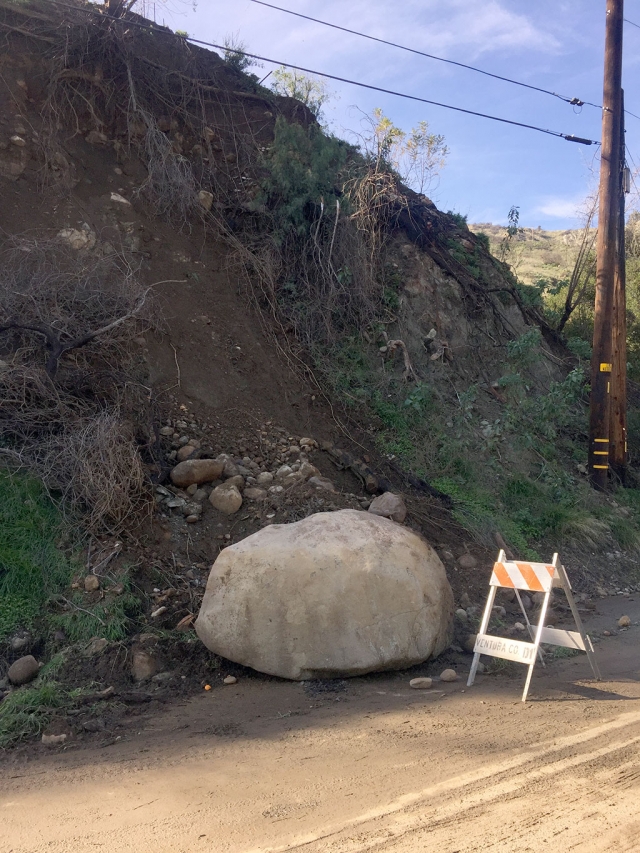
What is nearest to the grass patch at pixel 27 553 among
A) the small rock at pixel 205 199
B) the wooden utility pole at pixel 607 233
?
the small rock at pixel 205 199

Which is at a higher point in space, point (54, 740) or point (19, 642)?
point (19, 642)

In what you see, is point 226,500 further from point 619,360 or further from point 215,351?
point 619,360

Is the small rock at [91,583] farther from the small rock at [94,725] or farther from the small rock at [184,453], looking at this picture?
the small rock at [184,453]

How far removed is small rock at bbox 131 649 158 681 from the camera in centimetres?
570

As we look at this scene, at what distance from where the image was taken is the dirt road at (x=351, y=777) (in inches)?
131

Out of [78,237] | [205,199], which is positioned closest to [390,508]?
[78,237]

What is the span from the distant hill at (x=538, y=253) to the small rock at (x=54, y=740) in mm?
16178

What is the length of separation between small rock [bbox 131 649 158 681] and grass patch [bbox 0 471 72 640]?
1018mm

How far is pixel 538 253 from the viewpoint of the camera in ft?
111

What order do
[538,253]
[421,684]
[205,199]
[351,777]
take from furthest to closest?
[538,253] → [205,199] → [421,684] → [351,777]

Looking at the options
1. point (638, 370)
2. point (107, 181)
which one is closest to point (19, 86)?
point (107, 181)

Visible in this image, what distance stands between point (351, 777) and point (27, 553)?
3.87 m

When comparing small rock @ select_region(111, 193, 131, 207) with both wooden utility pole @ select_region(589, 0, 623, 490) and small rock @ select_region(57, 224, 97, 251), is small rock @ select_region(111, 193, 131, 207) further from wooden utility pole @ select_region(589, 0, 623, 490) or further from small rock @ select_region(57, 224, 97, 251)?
wooden utility pole @ select_region(589, 0, 623, 490)

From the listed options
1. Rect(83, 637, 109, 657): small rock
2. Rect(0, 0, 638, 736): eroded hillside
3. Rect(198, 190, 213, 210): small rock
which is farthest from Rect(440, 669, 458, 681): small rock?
Rect(198, 190, 213, 210): small rock
